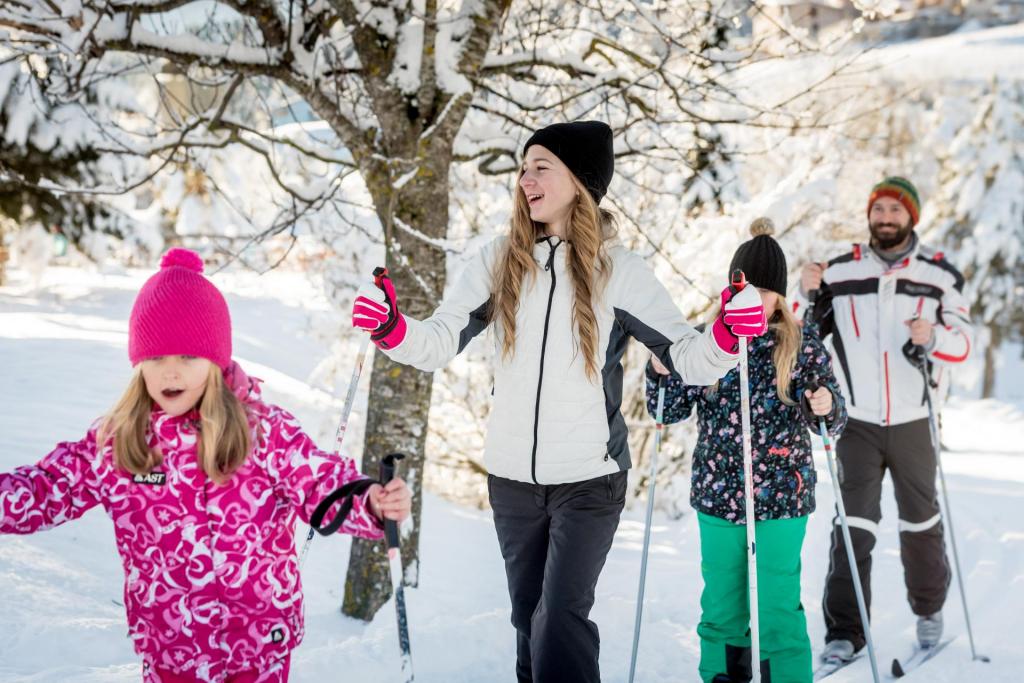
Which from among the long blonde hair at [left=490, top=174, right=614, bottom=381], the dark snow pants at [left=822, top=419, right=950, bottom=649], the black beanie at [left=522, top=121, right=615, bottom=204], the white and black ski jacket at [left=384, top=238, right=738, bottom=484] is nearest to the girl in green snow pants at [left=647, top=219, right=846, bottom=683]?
the white and black ski jacket at [left=384, top=238, right=738, bottom=484]

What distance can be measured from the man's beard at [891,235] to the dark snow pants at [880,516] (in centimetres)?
98

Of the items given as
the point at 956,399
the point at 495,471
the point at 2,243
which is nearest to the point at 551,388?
the point at 495,471

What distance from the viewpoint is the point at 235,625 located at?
219 cm

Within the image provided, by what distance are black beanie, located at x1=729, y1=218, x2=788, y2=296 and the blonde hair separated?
0.08 meters

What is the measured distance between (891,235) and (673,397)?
1852 millimetres

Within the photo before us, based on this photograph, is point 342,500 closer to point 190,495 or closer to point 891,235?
point 190,495

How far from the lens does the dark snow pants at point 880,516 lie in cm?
444

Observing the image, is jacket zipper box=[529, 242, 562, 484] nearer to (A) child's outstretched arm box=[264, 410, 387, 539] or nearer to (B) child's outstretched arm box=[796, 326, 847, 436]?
(A) child's outstretched arm box=[264, 410, 387, 539]

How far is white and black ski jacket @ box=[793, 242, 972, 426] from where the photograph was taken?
455cm

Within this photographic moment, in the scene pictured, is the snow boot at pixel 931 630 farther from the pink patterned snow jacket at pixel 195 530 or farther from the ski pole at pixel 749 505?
the pink patterned snow jacket at pixel 195 530

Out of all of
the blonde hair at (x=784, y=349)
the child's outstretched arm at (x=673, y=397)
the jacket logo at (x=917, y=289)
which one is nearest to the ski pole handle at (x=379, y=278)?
the child's outstretched arm at (x=673, y=397)

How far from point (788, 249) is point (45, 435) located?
24.3 ft

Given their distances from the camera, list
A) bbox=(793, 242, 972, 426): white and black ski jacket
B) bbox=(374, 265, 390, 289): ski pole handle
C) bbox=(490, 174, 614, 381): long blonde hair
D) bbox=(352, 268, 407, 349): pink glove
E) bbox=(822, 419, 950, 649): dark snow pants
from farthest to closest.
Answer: bbox=(793, 242, 972, 426): white and black ski jacket
bbox=(822, 419, 950, 649): dark snow pants
bbox=(490, 174, 614, 381): long blonde hair
bbox=(374, 265, 390, 289): ski pole handle
bbox=(352, 268, 407, 349): pink glove

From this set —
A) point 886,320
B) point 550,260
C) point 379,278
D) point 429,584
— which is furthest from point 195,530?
point 886,320
